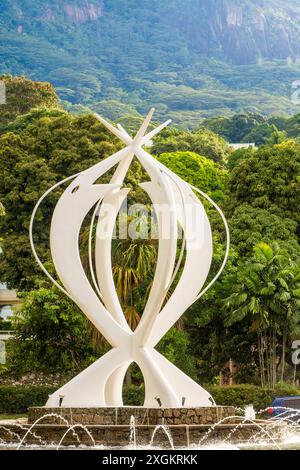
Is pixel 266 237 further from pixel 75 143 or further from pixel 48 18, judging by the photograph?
pixel 48 18

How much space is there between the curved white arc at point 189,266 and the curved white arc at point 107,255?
0.93 meters

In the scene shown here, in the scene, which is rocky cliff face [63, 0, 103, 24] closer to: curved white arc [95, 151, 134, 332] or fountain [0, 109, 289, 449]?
fountain [0, 109, 289, 449]

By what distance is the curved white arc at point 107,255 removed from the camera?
90.2 ft

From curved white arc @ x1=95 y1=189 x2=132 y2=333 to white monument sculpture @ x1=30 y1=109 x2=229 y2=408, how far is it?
0.07ft

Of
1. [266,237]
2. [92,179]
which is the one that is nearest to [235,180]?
[266,237]

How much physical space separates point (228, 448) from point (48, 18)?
14940cm

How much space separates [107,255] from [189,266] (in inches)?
73.4

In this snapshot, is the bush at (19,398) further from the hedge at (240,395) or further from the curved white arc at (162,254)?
the curved white arc at (162,254)

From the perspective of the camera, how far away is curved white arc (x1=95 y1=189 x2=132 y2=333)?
1082 inches

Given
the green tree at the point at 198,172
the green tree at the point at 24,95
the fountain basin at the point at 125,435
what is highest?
the green tree at the point at 24,95

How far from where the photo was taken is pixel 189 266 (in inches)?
1088

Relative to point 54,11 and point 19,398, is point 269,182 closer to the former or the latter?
point 19,398

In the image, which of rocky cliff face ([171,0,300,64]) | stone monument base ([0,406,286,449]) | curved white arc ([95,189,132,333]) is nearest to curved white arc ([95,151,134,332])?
curved white arc ([95,189,132,333])

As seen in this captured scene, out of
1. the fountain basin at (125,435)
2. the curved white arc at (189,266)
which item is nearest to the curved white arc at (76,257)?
the curved white arc at (189,266)
